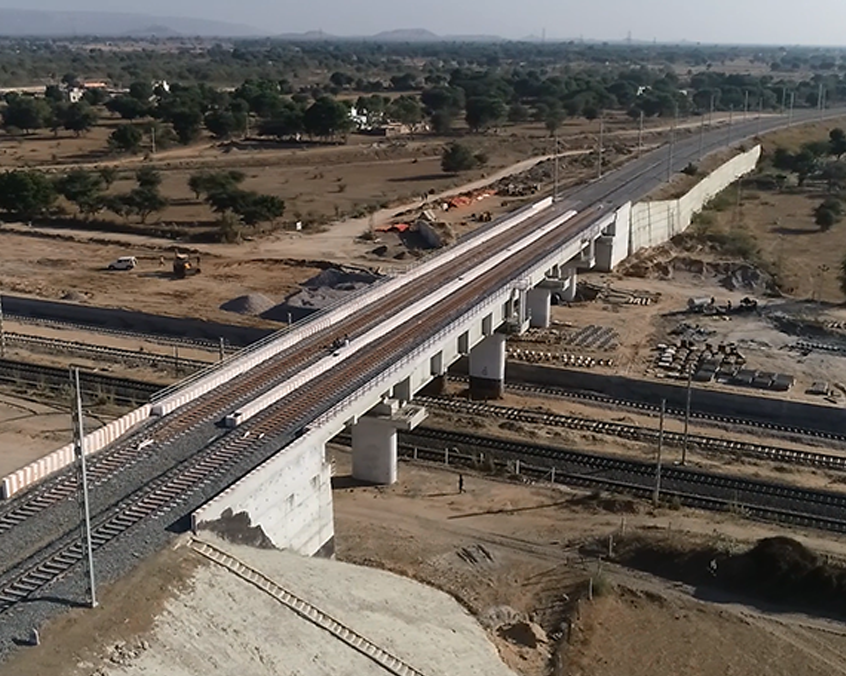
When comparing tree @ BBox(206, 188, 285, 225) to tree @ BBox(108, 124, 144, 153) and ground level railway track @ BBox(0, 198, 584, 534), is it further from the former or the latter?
tree @ BBox(108, 124, 144, 153)

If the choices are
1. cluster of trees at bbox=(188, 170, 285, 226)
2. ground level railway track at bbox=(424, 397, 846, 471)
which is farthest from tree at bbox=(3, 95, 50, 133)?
ground level railway track at bbox=(424, 397, 846, 471)

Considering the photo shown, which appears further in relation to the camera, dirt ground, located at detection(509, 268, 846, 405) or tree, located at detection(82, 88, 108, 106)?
tree, located at detection(82, 88, 108, 106)

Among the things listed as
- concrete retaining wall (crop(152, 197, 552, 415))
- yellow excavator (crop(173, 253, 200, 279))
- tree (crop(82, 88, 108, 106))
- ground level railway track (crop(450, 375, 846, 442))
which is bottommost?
ground level railway track (crop(450, 375, 846, 442))

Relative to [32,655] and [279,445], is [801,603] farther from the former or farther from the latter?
[32,655]

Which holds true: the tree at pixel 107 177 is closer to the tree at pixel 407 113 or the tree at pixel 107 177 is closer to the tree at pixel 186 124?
the tree at pixel 186 124

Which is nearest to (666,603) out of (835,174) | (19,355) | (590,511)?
(590,511)

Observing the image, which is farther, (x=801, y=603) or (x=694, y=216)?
(x=694, y=216)

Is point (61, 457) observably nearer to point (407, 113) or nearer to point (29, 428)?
point (29, 428)
